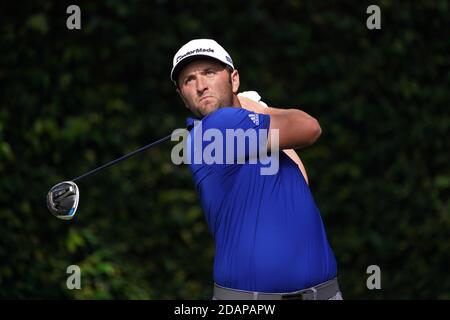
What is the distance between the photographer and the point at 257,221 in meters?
4.33

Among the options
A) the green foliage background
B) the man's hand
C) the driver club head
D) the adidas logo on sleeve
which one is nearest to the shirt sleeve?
the adidas logo on sleeve

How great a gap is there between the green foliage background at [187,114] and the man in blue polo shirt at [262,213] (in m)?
3.78

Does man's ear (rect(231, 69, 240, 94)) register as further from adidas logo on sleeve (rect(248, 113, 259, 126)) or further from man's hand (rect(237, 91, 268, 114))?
adidas logo on sleeve (rect(248, 113, 259, 126))

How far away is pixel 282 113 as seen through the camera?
14.6 feet

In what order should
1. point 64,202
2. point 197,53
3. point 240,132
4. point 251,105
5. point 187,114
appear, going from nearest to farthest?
point 240,132, point 197,53, point 64,202, point 251,105, point 187,114

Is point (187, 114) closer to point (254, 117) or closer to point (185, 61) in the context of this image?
point (185, 61)

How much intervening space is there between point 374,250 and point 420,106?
152 cm

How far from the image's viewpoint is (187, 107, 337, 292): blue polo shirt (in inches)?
170

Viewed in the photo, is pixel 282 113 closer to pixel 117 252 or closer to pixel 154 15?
pixel 117 252

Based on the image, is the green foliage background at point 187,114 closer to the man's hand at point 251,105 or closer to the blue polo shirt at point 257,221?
the man's hand at point 251,105

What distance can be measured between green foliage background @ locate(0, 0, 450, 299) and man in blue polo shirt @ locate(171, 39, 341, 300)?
3781mm

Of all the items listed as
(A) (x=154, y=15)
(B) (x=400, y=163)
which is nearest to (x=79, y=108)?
(A) (x=154, y=15)

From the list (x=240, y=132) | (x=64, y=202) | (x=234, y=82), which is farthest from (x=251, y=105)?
(x=64, y=202)

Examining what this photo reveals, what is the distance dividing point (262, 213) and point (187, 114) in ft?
16.7
